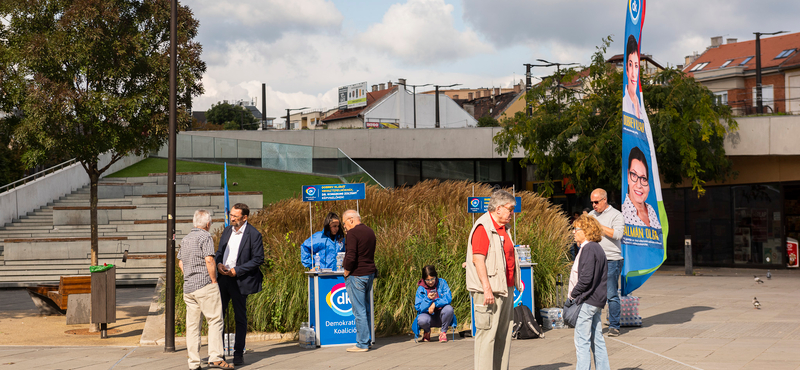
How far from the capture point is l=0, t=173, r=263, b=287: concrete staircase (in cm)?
1744

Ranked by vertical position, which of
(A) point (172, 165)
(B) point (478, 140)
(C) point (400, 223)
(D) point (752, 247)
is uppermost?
(B) point (478, 140)

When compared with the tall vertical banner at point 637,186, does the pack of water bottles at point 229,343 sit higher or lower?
lower

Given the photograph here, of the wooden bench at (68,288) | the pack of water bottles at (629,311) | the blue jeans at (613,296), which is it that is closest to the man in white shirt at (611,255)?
the blue jeans at (613,296)

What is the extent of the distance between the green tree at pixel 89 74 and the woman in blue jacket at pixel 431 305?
5.53 m

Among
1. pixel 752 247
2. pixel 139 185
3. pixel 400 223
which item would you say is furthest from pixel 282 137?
pixel 400 223

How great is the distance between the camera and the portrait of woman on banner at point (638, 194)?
31.4 ft

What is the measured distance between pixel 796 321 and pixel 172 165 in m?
8.81

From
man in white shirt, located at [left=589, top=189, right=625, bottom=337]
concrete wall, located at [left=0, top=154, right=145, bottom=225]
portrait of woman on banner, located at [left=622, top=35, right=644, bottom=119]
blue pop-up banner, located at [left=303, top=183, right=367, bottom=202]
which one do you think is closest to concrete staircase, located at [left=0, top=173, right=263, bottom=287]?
concrete wall, located at [left=0, top=154, right=145, bottom=225]

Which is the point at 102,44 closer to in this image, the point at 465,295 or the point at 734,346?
the point at 465,295

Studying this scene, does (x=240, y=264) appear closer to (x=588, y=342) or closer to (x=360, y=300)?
(x=360, y=300)

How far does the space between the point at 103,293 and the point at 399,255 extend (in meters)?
4.19

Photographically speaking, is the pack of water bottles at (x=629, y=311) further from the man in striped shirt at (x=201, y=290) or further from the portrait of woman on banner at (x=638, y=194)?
the man in striped shirt at (x=201, y=290)

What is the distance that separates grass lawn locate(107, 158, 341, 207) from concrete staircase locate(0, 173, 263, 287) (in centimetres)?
142

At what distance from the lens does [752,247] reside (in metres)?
22.6
